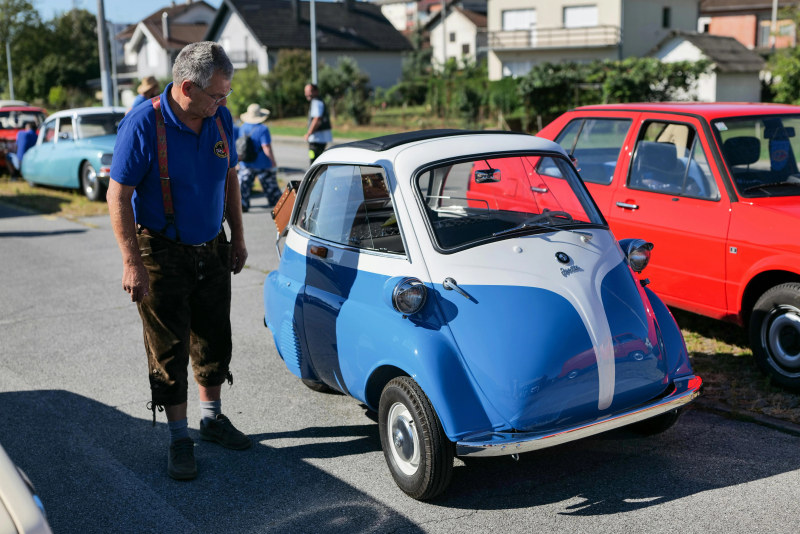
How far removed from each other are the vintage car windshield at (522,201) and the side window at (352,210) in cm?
25

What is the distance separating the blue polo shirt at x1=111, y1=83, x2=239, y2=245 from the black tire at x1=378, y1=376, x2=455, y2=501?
4.40ft

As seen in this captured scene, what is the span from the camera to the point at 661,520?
3.62 meters

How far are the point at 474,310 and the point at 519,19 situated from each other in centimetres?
4972

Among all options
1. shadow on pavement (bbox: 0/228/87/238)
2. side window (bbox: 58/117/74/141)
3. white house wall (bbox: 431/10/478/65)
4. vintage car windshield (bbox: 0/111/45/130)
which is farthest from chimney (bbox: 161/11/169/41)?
shadow on pavement (bbox: 0/228/87/238)

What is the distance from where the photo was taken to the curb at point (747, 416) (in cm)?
459

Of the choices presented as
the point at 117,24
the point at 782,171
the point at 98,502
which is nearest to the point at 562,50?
the point at 782,171

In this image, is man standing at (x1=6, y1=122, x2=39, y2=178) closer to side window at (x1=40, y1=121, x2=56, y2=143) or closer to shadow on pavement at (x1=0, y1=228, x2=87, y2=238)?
side window at (x1=40, y1=121, x2=56, y2=143)

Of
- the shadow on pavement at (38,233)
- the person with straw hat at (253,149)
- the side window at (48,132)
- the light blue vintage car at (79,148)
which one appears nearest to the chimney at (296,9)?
the side window at (48,132)

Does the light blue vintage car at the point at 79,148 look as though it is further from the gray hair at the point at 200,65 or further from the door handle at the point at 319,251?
the gray hair at the point at 200,65

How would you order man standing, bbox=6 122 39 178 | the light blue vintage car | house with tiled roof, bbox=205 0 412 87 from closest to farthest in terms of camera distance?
the light blue vintage car, man standing, bbox=6 122 39 178, house with tiled roof, bbox=205 0 412 87

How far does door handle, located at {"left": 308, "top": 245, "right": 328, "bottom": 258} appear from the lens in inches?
181

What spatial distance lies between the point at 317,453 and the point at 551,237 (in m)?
1.78

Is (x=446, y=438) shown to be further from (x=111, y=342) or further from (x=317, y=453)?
(x=111, y=342)

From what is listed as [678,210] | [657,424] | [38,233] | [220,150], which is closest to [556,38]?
[38,233]
